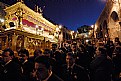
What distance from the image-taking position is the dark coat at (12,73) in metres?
4.13

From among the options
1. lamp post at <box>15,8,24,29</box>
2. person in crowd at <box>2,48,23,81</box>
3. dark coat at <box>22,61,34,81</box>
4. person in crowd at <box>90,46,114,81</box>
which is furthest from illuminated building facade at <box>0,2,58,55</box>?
person in crowd at <box>90,46,114,81</box>

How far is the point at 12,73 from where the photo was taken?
414 cm

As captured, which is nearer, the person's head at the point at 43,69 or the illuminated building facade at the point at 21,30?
the person's head at the point at 43,69

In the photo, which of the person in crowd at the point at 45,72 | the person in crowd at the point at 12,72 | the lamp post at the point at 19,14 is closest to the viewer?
the person in crowd at the point at 45,72

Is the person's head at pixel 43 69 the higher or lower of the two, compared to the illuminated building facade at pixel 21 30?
lower

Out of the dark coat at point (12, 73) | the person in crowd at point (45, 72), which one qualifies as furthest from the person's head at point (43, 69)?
the dark coat at point (12, 73)

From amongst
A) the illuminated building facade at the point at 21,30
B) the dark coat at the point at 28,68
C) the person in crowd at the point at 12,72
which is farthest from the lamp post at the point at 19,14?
the person in crowd at the point at 12,72

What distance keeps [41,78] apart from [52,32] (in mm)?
19973

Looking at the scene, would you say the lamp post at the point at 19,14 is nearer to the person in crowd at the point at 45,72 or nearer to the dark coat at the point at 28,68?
the dark coat at the point at 28,68

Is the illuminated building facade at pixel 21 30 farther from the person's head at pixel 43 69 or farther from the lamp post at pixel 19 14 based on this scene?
the person's head at pixel 43 69

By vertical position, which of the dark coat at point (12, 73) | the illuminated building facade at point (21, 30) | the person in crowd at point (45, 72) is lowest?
the dark coat at point (12, 73)

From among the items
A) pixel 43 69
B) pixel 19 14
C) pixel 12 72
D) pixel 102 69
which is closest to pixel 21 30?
pixel 19 14

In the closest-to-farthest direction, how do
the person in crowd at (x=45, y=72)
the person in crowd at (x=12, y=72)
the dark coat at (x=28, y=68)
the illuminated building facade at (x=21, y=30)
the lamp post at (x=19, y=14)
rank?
the person in crowd at (x=45, y=72) < the person in crowd at (x=12, y=72) < the dark coat at (x=28, y=68) < the illuminated building facade at (x=21, y=30) < the lamp post at (x=19, y=14)

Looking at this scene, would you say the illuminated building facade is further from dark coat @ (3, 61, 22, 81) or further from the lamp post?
dark coat @ (3, 61, 22, 81)
